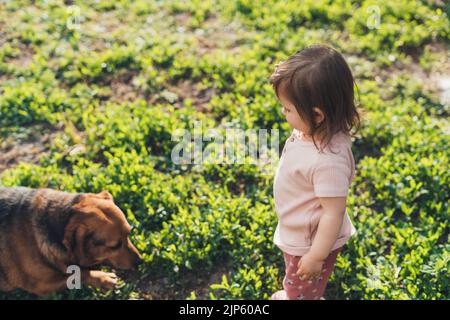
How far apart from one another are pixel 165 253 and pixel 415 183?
232cm

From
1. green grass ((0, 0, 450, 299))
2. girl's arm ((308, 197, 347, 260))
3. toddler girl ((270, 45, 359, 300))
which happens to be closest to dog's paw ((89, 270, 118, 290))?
green grass ((0, 0, 450, 299))

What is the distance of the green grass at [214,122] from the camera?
14.0 ft

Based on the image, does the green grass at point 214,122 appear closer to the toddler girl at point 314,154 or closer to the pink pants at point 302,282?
the pink pants at point 302,282

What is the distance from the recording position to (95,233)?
384cm

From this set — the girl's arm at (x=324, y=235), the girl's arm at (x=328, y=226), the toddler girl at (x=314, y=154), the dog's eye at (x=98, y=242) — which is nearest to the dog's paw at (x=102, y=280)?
the dog's eye at (x=98, y=242)

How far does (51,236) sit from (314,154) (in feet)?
6.91

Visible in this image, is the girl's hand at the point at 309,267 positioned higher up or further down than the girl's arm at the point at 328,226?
further down

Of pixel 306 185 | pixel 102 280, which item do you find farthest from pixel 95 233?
Answer: pixel 306 185

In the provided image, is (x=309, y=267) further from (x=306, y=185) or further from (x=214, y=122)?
(x=214, y=122)

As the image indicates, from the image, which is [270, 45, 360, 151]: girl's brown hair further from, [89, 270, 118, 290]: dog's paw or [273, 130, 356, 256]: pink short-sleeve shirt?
[89, 270, 118, 290]: dog's paw

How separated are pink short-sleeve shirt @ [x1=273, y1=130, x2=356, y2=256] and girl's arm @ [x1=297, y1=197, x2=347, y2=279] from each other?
8 centimetres

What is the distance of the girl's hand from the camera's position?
3090 millimetres

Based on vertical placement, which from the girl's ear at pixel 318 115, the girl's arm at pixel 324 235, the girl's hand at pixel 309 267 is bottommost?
the girl's hand at pixel 309 267
